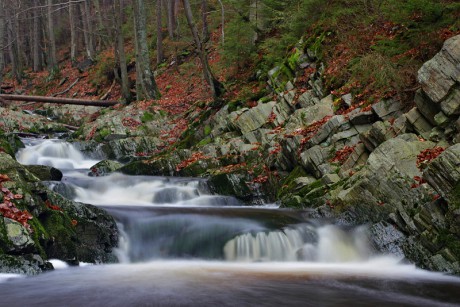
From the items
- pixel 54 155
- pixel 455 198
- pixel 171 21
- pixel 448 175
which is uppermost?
pixel 171 21

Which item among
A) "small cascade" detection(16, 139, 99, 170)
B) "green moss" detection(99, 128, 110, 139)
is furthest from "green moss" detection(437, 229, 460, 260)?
"green moss" detection(99, 128, 110, 139)

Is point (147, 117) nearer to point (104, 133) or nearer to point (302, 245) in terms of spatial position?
point (104, 133)

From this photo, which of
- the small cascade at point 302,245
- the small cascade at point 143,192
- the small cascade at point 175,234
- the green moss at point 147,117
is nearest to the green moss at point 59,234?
the small cascade at point 175,234

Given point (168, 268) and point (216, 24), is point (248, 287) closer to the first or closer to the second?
point (168, 268)

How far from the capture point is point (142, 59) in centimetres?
2078

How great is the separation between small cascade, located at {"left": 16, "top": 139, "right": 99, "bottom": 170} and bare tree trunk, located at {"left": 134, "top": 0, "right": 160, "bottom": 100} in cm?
591

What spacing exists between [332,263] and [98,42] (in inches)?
1455

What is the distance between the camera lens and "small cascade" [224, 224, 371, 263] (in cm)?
811

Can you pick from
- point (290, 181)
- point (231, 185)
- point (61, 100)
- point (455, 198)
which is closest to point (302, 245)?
point (455, 198)

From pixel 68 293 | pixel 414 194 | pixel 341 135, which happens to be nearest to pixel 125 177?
pixel 341 135

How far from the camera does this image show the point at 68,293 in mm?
5781

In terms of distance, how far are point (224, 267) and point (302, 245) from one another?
170 centimetres

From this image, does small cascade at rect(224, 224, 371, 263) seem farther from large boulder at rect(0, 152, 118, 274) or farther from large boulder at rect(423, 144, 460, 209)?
large boulder at rect(0, 152, 118, 274)

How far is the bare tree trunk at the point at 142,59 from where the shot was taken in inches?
790
